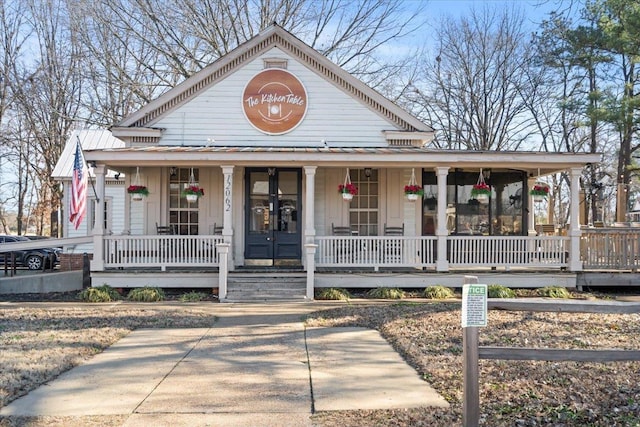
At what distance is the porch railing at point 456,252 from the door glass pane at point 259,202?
1.97 metres

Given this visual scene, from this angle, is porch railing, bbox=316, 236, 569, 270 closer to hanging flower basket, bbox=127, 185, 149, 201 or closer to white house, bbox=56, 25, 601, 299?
white house, bbox=56, 25, 601, 299

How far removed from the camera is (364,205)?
51.7 feet

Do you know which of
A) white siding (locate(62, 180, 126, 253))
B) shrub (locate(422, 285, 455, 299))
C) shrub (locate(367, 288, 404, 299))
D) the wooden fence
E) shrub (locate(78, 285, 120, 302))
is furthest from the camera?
white siding (locate(62, 180, 126, 253))

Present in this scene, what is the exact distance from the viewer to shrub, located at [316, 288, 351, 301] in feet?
43.2

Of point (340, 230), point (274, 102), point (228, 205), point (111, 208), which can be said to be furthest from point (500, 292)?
point (111, 208)

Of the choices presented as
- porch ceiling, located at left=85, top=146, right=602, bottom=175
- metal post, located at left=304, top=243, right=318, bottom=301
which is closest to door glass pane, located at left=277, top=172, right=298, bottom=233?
porch ceiling, located at left=85, top=146, right=602, bottom=175

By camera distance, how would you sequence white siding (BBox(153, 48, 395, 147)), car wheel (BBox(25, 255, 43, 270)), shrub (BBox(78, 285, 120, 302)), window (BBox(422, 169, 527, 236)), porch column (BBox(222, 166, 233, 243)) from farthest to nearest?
car wheel (BBox(25, 255, 43, 270)) → window (BBox(422, 169, 527, 236)) → white siding (BBox(153, 48, 395, 147)) → porch column (BBox(222, 166, 233, 243)) → shrub (BBox(78, 285, 120, 302))

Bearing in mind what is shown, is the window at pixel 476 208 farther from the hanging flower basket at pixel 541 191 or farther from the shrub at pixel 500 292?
the shrub at pixel 500 292

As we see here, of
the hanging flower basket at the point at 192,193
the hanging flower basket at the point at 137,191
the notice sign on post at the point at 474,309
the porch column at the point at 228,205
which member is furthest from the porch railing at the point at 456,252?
the notice sign on post at the point at 474,309

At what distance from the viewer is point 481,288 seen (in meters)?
4.55

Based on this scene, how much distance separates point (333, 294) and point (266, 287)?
1643mm

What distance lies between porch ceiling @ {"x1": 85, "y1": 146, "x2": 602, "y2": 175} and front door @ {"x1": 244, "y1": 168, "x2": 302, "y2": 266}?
50.5 inches

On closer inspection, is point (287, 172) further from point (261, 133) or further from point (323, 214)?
point (323, 214)

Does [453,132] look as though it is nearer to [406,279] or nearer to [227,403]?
[406,279]
